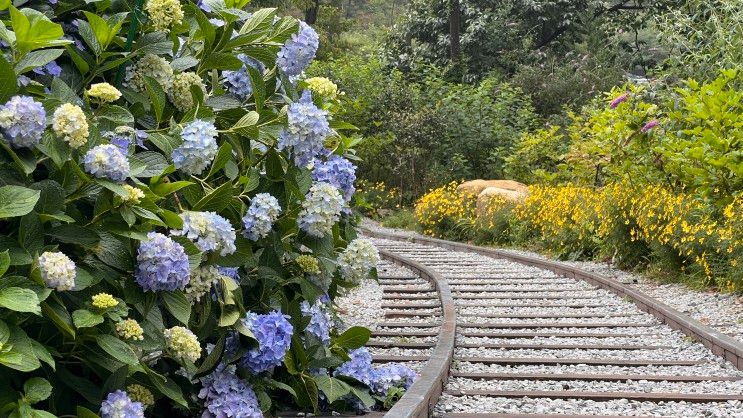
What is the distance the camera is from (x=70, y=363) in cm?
273

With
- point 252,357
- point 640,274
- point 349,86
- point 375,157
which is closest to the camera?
point 252,357

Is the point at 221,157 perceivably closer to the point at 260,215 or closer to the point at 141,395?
the point at 260,215

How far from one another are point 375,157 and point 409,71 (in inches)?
245

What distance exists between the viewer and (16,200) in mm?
2361

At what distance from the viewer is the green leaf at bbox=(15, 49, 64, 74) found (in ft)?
8.36

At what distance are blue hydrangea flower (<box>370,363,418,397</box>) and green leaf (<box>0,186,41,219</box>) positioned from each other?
2.08m

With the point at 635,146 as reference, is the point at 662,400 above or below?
below

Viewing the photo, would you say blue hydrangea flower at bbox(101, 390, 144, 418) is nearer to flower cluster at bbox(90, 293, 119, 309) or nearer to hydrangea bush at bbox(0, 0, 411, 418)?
hydrangea bush at bbox(0, 0, 411, 418)

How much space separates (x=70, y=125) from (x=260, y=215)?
0.88 metres

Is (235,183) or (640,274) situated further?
(640,274)

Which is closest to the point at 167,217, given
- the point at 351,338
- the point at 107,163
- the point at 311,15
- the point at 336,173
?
the point at 107,163

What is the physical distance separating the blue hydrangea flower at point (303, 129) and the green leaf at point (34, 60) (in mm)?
935

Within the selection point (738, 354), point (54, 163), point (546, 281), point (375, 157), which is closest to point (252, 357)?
point (54, 163)

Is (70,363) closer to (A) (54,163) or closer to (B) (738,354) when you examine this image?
(A) (54,163)
